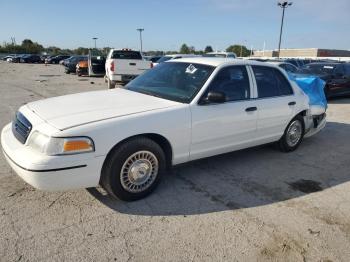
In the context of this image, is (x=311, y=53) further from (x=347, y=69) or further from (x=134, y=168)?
(x=134, y=168)

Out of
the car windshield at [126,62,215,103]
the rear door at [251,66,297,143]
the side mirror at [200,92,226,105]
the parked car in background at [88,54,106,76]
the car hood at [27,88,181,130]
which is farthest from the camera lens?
the parked car in background at [88,54,106,76]

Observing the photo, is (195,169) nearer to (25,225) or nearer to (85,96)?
(85,96)

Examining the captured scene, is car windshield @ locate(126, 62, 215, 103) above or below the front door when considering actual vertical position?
above

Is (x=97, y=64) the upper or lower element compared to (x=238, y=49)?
lower

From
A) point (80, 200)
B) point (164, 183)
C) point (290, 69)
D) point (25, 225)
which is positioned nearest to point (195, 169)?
Answer: point (164, 183)

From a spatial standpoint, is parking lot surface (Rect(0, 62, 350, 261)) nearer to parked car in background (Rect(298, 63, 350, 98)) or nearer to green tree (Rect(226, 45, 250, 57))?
parked car in background (Rect(298, 63, 350, 98))

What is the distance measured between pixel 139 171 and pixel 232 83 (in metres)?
1.86

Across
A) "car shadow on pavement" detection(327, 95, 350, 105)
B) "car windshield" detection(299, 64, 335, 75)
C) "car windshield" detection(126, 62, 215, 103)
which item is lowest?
"car shadow on pavement" detection(327, 95, 350, 105)

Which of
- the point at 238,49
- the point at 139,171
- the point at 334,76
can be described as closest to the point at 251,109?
the point at 139,171

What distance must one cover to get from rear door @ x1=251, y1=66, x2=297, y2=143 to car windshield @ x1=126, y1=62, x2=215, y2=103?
99 cm

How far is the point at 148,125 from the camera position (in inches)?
147

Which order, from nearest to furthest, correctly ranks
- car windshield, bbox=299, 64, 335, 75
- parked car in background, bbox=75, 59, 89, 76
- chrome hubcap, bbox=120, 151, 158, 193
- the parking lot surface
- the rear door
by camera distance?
the parking lot surface < chrome hubcap, bbox=120, 151, 158, 193 < the rear door < car windshield, bbox=299, 64, 335, 75 < parked car in background, bbox=75, 59, 89, 76

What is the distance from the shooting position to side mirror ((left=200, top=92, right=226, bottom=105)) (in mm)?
4180

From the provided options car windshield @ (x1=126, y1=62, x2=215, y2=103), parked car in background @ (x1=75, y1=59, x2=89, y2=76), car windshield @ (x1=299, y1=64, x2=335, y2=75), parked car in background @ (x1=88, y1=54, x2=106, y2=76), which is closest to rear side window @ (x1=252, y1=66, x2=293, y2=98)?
car windshield @ (x1=126, y1=62, x2=215, y2=103)
